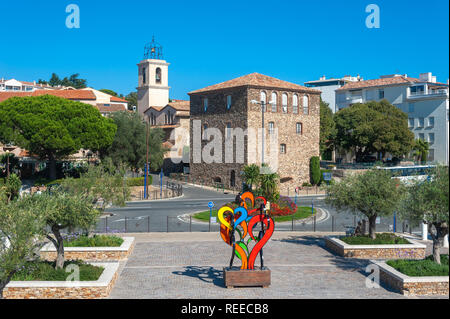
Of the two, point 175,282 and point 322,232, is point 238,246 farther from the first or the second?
point 322,232

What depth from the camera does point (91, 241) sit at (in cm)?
2212

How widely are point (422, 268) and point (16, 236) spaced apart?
12.5 meters

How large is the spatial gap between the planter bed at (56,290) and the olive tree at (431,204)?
33.6 feet

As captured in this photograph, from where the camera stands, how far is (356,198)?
21984 millimetres

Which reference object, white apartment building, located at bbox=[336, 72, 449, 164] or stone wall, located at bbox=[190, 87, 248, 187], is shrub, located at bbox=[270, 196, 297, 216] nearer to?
stone wall, located at bbox=[190, 87, 248, 187]

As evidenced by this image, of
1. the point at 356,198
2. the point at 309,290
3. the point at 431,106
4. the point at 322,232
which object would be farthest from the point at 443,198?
the point at 431,106

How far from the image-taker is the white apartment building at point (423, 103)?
Result: 70.2 m

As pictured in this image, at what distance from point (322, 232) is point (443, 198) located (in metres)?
13.7

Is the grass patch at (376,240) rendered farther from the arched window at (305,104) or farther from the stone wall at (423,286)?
the arched window at (305,104)

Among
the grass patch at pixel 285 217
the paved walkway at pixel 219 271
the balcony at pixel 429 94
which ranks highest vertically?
the balcony at pixel 429 94

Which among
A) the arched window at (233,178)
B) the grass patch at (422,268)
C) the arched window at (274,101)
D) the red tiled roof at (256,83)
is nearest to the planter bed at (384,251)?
the grass patch at (422,268)

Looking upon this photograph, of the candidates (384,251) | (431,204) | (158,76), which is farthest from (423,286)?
(158,76)

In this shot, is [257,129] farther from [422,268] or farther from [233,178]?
[422,268]

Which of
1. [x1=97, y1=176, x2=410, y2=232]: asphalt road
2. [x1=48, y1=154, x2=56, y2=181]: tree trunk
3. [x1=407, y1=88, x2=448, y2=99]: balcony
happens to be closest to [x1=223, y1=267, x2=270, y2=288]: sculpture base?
[x1=97, y1=176, x2=410, y2=232]: asphalt road
